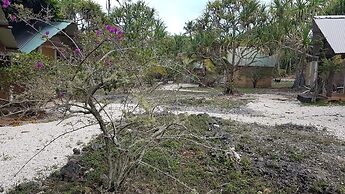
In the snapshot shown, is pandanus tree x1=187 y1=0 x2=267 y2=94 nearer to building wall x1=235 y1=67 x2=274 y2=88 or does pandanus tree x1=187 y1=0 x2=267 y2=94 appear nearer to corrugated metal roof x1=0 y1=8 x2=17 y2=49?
building wall x1=235 y1=67 x2=274 y2=88

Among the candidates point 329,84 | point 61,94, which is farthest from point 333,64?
point 61,94

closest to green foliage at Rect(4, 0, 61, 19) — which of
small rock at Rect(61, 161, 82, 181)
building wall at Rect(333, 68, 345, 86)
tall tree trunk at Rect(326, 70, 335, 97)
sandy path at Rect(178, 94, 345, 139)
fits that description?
sandy path at Rect(178, 94, 345, 139)

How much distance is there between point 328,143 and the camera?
6.75 meters

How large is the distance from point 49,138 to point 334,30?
14.2 metres

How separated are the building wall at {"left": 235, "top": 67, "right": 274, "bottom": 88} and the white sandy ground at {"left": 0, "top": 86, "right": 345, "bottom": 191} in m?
13.4

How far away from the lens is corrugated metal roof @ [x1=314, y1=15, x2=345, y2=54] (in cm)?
1480

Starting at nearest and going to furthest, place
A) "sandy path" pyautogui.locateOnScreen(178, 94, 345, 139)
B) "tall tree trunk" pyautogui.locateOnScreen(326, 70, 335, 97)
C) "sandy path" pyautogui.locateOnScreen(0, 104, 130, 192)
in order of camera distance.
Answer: "sandy path" pyautogui.locateOnScreen(0, 104, 130, 192) → "sandy path" pyautogui.locateOnScreen(178, 94, 345, 139) → "tall tree trunk" pyautogui.locateOnScreen(326, 70, 335, 97)

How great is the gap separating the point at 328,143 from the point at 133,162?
15.2ft

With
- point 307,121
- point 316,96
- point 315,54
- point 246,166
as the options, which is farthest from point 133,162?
point 315,54

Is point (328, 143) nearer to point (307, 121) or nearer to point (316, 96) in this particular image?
point (307, 121)

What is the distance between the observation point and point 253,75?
2450 cm

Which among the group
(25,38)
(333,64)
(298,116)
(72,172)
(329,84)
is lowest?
(298,116)

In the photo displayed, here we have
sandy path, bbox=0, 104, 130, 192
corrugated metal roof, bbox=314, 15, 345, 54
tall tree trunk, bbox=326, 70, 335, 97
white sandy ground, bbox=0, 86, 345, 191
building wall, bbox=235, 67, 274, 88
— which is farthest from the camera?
building wall, bbox=235, 67, 274, 88

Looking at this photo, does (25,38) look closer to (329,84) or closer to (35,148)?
(35,148)
